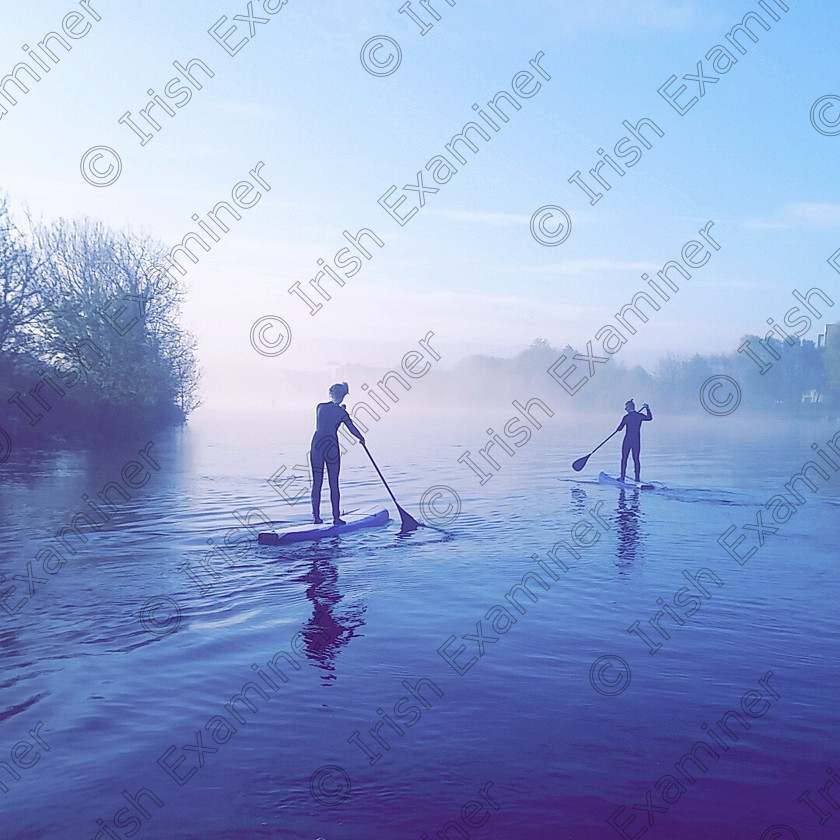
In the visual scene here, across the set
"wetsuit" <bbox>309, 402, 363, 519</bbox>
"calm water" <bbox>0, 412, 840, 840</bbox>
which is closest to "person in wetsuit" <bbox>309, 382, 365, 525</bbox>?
"wetsuit" <bbox>309, 402, 363, 519</bbox>

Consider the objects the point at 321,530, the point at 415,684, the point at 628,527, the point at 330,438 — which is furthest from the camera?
the point at 628,527

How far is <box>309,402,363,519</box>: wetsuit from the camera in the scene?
13734 millimetres

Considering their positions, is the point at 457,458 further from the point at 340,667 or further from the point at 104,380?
the point at 340,667

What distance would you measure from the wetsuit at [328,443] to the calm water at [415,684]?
1.08 meters

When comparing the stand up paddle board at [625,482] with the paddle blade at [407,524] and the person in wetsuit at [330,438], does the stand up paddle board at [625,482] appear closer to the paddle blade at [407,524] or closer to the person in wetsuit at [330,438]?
the paddle blade at [407,524]

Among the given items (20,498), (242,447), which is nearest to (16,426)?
(242,447)

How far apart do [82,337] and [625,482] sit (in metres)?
28.1

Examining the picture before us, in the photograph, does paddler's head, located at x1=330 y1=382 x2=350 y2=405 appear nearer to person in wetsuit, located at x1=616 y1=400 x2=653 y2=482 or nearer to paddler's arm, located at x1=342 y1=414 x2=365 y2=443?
paddler's arm, located at x1=342 y1=414 x2=365 y2=443

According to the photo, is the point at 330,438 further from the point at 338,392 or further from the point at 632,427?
the point at 632,427

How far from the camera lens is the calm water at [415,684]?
465 cm

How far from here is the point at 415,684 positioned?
6.68 metres

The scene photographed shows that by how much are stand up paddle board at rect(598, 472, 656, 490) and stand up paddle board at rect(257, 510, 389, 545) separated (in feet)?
30.4

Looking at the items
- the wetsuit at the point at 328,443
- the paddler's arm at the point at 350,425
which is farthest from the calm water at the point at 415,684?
the paddler's arm at the point at 350,425

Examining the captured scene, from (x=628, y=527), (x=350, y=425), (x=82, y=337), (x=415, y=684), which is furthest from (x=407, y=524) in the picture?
(x=82, y=337)
